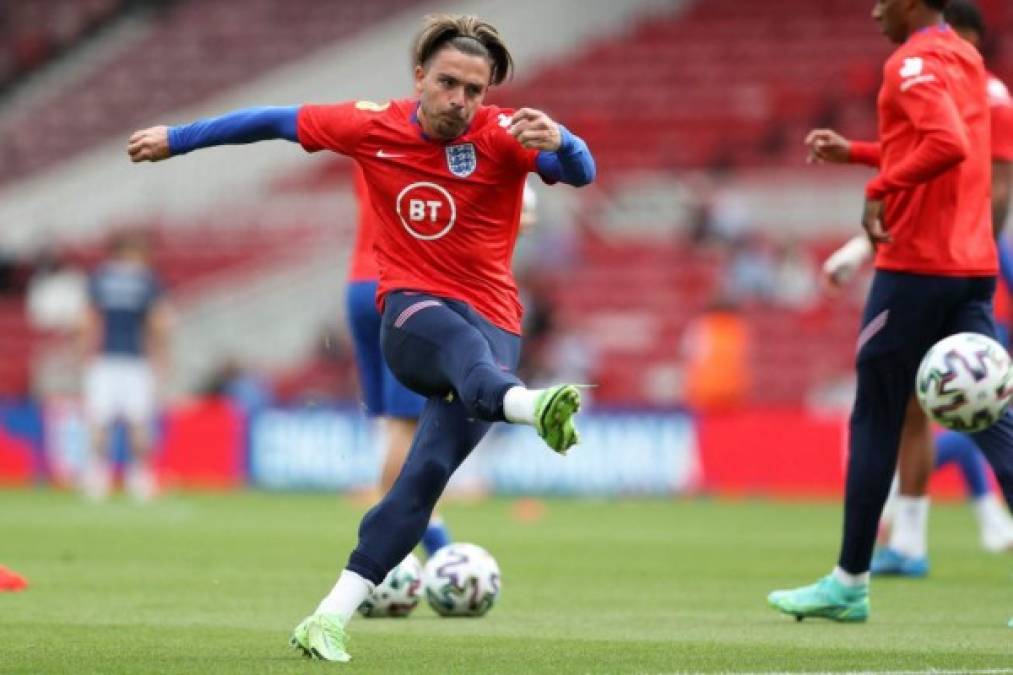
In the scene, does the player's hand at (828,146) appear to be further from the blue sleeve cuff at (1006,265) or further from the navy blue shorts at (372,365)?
the blue sleeve cuff at (1006,265)

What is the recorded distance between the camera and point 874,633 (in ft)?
26.7

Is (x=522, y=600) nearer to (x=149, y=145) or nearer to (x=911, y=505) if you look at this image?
(x=911, y=505)

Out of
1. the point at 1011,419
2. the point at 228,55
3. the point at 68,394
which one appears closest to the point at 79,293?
the point at 68,394

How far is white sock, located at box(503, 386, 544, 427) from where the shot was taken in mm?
6531

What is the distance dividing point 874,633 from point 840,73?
21746 mm

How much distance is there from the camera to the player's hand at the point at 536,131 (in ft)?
22.5

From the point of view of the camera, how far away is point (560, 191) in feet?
93.8

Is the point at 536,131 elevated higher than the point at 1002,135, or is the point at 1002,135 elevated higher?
the point at 1002,135

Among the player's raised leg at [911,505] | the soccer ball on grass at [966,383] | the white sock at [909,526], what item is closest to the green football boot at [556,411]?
the soccer ball on grass at [966,383]

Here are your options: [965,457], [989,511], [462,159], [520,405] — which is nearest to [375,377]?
[462,159]

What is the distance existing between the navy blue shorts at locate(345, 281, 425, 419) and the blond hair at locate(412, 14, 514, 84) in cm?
246

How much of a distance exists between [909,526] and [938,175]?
11.2 ft

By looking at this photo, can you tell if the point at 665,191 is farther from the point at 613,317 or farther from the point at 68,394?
the point at 68,394

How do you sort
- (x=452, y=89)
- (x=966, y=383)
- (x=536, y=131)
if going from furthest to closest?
1. (x=966, y=383)
2. (x=452, y=89)
3. (x=536, y=131)
